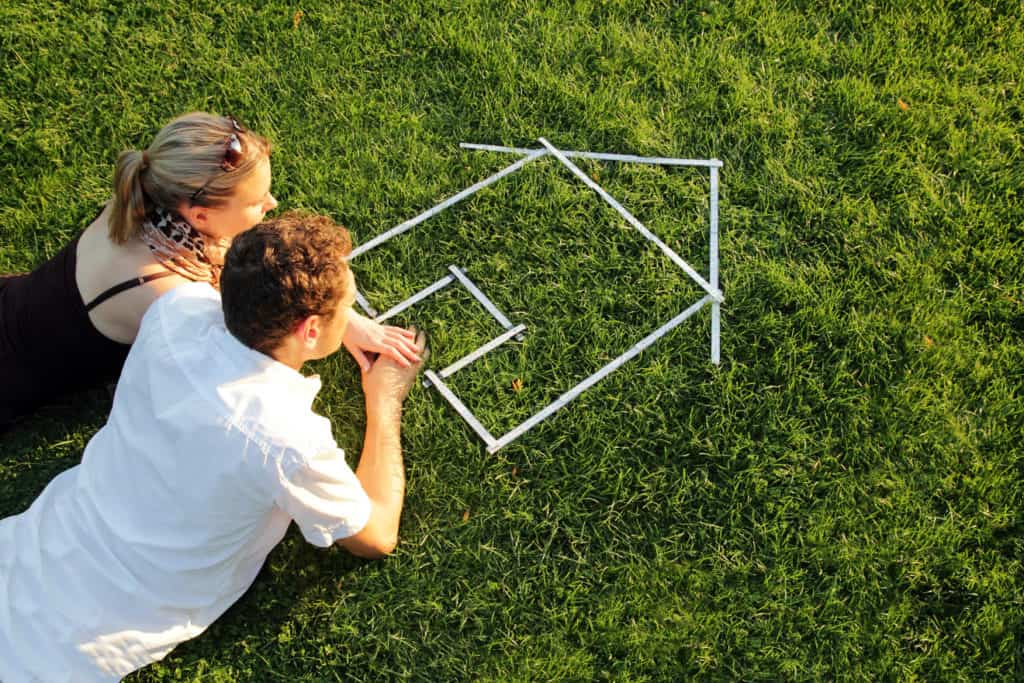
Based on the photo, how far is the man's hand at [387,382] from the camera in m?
4.30

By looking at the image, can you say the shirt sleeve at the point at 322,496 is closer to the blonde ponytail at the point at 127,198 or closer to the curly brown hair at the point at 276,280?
the curly brown hair at the point at 276,280

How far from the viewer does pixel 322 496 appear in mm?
3178

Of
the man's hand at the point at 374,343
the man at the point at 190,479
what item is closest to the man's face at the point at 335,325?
the man at the point at 190,479

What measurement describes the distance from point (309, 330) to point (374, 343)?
1252mm

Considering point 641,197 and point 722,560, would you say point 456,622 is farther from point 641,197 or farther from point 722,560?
point 641,197

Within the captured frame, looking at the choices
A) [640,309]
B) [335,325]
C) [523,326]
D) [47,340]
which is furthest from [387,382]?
[47,340]

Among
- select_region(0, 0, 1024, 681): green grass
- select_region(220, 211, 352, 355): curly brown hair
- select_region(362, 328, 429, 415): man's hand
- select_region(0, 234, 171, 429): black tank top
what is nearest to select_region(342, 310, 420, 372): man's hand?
select_region(362, 328, 429, 415): man's hand

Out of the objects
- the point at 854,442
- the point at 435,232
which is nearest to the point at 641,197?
the point at 435,232

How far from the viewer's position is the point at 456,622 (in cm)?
388

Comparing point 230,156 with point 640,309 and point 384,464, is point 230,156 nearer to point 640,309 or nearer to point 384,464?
point 384,464

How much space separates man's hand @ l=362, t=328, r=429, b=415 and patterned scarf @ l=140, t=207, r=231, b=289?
0.96m

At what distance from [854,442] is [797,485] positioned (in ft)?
1.28

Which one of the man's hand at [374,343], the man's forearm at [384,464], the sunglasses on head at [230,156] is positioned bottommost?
the man's forearm at [384,464]

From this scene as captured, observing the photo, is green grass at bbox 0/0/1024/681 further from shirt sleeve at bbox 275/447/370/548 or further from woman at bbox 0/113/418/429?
shirt sleeve at bbox 275/447/370/548
